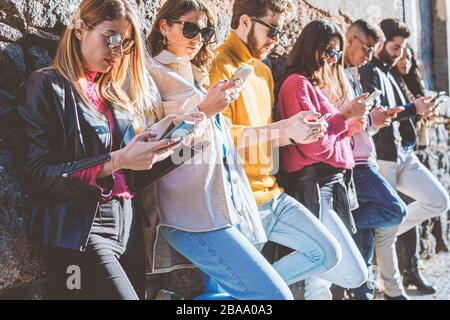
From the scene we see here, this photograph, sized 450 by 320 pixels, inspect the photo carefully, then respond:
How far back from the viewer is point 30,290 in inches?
96.6

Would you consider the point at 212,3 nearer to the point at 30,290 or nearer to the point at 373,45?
the point at 373,45

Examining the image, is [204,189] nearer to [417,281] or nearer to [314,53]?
[314,53]

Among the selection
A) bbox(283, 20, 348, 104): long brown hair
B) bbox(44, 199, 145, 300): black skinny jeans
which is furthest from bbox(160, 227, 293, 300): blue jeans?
bbox(283, 20, 348, 104): long brown hair

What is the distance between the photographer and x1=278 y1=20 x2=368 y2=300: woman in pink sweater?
3.31 m

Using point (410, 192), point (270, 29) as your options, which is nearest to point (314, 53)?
point (270, 29)

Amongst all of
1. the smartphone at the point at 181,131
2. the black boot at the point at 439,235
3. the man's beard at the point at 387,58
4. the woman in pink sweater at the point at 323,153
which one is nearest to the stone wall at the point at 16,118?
the smartphone at the point at 181,131

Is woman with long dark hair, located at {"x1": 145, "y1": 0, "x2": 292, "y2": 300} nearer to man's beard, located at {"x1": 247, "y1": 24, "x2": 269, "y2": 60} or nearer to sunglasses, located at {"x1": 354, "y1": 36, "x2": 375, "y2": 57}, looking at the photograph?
man's beard, located at {"x1": 247, "y1": 24, "x2": 269, "y2": 60}

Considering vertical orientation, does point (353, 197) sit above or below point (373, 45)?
below

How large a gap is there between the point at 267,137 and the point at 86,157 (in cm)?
96

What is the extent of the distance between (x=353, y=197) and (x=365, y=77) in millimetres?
929

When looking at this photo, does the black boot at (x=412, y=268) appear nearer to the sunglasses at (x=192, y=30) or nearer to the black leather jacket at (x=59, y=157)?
the sunglasses at (x=192, y=30)

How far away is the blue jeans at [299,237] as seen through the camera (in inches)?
120

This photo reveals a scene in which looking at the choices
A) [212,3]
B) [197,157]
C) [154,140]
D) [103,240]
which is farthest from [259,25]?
[103,240]
